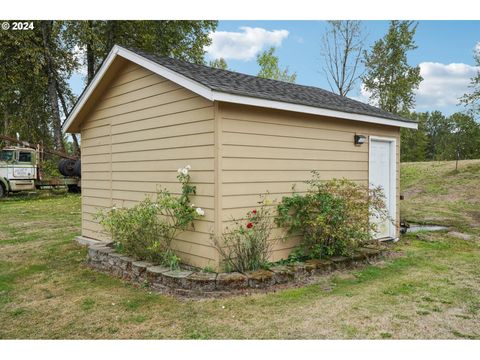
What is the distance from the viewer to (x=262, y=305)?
4055mm

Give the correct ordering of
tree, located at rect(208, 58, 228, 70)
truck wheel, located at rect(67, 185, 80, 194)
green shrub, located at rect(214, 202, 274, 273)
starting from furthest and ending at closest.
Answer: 1. tree, located at rect(208, 58, 228, 70)
2. truck wheel, located at rect(67, 185, 80, 194)
3. green shrub, located at rect(214, 202, 274, 273)

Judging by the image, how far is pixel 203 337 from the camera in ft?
11.0

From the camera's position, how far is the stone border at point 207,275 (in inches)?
172

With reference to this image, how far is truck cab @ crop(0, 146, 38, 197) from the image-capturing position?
50.5ft

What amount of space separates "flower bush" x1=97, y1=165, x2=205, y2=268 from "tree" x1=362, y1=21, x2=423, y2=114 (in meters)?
15.3

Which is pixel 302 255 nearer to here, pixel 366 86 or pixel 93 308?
pixel 93 308

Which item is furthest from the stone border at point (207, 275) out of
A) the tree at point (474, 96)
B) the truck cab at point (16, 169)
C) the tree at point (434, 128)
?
the tree at point (434, 128)

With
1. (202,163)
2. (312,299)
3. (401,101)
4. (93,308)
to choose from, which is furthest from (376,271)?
(401,101)

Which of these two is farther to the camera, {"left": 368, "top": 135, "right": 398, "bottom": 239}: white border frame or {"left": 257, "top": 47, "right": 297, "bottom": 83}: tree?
{"left": 257, "top": 47, "right": 297, "bottom": 83}: tree

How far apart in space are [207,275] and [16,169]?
14188 mm

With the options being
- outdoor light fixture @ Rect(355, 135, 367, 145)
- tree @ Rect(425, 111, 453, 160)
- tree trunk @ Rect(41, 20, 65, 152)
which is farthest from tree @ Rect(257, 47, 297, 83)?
tree @ Rect(425, 111, 453, 160)

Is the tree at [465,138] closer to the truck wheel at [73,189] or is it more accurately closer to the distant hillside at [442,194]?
the distant hillside at [442,194]

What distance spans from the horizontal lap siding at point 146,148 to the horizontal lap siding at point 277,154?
0.26 m

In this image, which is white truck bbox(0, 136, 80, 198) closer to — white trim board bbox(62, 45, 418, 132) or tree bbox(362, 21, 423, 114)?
white trim board bbox(62, 45, 418, 132)
